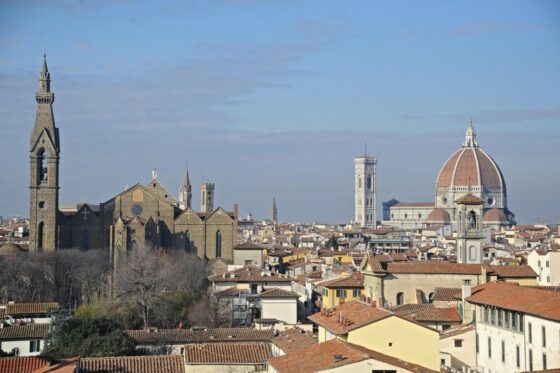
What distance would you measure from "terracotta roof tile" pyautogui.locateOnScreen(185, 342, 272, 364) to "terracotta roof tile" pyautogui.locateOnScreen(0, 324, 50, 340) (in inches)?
395

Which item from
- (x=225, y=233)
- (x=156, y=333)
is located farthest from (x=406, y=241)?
(x=156, y=333)

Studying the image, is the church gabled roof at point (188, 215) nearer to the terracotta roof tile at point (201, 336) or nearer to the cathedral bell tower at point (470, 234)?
the cathedral bell tower at point (470, 234)

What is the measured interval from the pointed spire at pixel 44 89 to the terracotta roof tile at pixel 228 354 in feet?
173

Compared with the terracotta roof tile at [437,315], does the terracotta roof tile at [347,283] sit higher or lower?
higher

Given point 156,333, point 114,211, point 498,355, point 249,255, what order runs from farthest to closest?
point 114,211 → point 249,255 → point 156,333 → point 498,355

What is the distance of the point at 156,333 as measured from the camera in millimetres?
37125

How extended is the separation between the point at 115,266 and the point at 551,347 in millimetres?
47493

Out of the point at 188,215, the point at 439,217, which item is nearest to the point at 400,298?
the point at 188,215

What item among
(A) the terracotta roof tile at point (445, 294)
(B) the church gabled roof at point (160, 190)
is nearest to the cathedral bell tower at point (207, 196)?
(B) the church gabled roof at point (160, 190)

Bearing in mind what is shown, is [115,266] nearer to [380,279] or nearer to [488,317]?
[380,279]

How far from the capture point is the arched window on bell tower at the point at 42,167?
80.4 meters

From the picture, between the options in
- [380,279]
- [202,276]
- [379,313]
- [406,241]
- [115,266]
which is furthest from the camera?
→ [406,241]

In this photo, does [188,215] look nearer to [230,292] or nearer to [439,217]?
[230,292]

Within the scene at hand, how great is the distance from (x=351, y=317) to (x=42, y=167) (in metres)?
57.2
